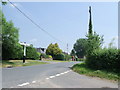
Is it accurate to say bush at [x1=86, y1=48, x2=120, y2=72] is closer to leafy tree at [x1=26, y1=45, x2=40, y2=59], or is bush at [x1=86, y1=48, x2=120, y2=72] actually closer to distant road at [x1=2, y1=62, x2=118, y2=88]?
distant road at [x1=2, y1=62, x2=118, y2=88]

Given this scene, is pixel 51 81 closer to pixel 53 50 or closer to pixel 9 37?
pixel 9 37

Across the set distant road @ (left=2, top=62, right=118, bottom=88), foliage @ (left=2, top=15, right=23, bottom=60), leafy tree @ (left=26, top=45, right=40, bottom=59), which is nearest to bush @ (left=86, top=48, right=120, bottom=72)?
distant road @ (left=2, top=62, right=118, bottom=88)

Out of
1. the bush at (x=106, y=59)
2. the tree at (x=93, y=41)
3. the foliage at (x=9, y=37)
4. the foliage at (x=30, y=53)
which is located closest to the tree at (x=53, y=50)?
the foliage at (x=30, y=53)

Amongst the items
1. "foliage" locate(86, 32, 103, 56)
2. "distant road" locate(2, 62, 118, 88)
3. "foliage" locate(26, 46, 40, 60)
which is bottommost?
"distant road" locate(2, 62, 118, 88)

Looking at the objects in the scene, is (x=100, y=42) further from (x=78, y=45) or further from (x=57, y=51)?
(x=78, y=45)

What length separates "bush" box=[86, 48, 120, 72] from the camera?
1766 cm

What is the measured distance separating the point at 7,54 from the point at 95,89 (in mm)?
27604

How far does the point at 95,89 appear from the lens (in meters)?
8.66

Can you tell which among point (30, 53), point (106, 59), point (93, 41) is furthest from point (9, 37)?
point (106, 59)

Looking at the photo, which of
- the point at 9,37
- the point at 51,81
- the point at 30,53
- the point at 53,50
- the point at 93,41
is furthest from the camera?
the point at 53,50

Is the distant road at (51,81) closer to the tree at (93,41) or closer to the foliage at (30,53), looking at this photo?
the tree at (93,41)

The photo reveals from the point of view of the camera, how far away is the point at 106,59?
60.4ft

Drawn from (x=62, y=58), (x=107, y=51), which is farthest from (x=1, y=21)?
(x=62, y=58)

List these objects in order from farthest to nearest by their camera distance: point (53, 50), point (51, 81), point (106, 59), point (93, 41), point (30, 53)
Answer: point (53, 50)
point (30, 53)
point (93, 41)
point (106, 59)
point (51, 81)
